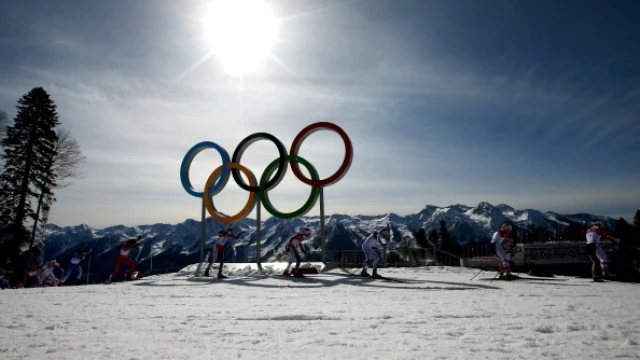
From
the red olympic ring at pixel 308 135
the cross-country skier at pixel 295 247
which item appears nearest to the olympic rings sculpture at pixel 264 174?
the red olympic ring at pixel 308 135

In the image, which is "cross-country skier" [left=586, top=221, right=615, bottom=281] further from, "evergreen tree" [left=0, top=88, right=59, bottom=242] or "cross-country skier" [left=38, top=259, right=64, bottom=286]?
"evergreen tree" [left=0, top=88, right=59, bottom=242]

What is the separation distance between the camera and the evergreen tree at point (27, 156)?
2366 centimetres

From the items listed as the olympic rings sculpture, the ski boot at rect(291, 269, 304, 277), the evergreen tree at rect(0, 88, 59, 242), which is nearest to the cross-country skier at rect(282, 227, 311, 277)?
the ski boot at rect(291, 269, 304, 277)

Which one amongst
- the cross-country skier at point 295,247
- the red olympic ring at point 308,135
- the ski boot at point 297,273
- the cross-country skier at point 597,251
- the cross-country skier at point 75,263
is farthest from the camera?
the red olympic ring at point 308,135

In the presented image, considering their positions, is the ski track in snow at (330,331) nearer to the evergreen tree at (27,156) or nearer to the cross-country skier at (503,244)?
the cross-country skier at (503,244)

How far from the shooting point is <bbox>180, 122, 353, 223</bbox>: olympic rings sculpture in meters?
18.9

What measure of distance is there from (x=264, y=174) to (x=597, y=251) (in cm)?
1496

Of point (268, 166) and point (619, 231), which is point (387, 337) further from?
point (619, 231)

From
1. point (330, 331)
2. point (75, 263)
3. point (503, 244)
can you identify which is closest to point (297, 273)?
point (503, 244)

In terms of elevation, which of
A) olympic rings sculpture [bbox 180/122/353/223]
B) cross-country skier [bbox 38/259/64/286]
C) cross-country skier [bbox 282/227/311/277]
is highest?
olympic rings sculpture [bbox 180/122/353/223]

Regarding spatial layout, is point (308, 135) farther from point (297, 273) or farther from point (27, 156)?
point (27, 156)

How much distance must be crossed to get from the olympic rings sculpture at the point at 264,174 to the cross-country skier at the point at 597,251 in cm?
1014

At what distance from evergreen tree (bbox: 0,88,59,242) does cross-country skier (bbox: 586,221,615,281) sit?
30.0 m

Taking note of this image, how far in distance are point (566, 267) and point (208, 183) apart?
37730 millimetres
